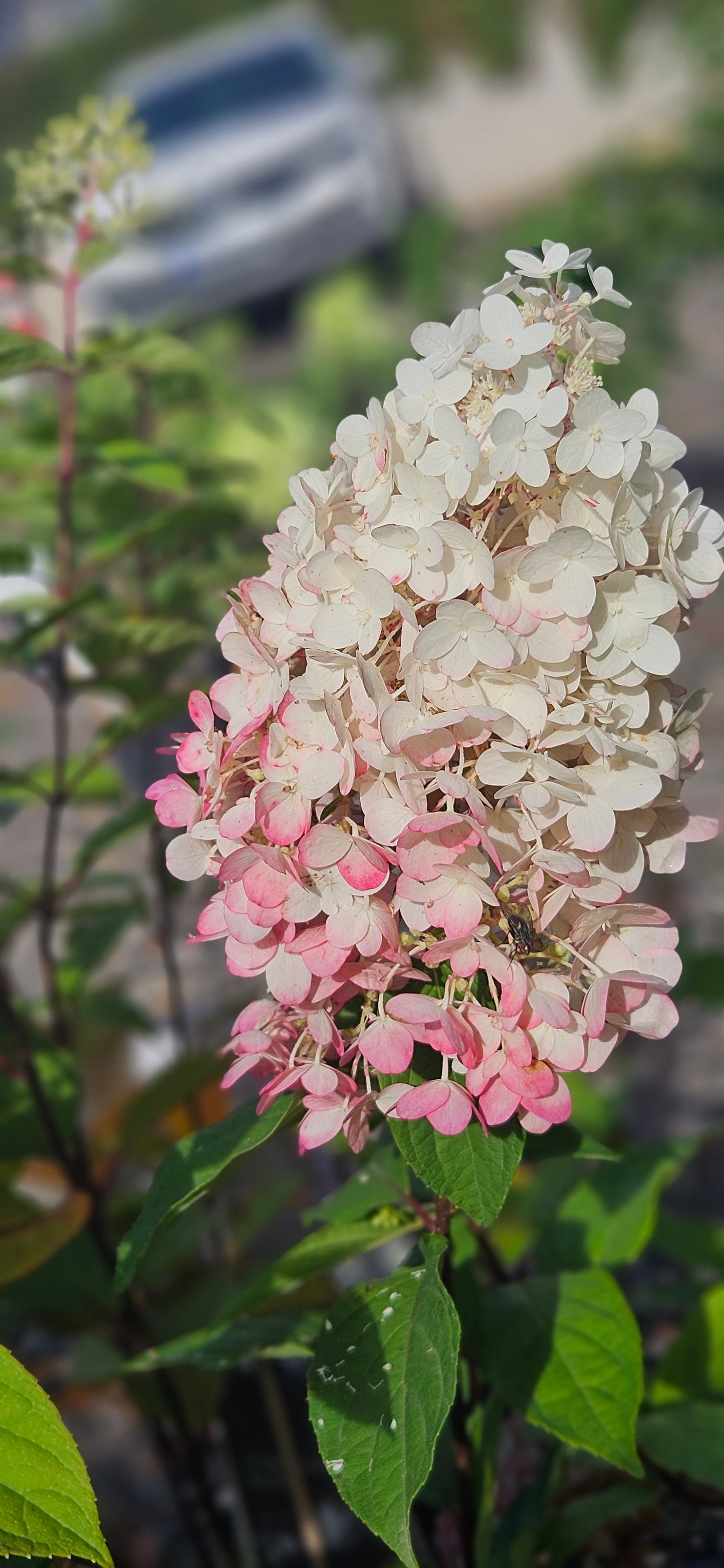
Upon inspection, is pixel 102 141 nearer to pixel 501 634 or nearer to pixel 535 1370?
pixel 501 634

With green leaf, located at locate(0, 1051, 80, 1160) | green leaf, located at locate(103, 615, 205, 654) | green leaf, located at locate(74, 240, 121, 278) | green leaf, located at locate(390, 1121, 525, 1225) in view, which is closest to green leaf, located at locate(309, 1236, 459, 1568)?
green leaf, located at locate(390, 1121, 525, 1225)

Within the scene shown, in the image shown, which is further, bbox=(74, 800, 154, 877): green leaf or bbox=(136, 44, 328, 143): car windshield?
bbox=(136, 44, 328, 143): car windshield

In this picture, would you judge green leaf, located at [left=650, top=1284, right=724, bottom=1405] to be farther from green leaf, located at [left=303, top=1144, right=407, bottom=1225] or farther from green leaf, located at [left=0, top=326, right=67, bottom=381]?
green leaf, located at [left=0, top=326, right=67, bottom=381]

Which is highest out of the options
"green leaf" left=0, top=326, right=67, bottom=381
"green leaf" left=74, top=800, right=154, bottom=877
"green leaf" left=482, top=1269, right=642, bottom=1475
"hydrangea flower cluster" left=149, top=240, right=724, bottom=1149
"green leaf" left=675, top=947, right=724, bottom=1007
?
"green leaf" left=0, top=326, right=67, bottom=381

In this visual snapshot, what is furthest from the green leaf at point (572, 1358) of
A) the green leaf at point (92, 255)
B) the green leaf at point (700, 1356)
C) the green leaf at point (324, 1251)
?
the green leaf at point (92, 255)

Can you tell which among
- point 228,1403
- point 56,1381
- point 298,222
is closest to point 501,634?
point 228,1403

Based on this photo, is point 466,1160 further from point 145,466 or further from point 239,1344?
point 145,466

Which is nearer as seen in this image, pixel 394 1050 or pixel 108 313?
pixel 394 1050
